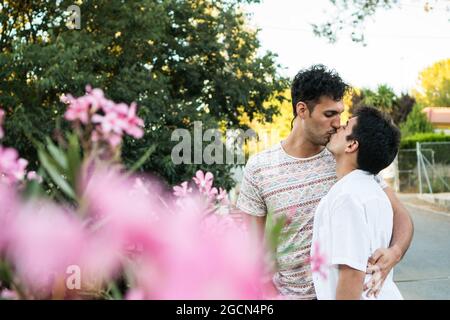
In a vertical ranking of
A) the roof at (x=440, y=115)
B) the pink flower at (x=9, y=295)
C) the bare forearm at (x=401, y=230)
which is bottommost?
the bare forearm at (x=401, y=230)

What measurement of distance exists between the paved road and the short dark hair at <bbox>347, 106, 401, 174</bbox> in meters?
4.74

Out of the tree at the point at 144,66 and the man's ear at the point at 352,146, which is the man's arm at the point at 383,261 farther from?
the tree at the point at 144,66

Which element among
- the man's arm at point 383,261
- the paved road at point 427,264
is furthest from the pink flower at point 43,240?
the paved road at point 427,264

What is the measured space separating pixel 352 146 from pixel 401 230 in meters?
0.28

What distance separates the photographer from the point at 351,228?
4.12ft

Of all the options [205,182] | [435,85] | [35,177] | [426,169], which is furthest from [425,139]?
[435,85]

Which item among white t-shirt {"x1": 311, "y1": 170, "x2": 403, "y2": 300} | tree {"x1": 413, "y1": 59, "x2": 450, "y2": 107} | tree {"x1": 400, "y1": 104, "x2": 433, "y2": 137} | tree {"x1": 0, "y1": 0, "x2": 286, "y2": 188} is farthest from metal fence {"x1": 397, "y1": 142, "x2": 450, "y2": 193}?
tree {"x1": 413, "y1": 59, "x2": 450, "y2": 107}

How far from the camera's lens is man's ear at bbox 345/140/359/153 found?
147 centimetres

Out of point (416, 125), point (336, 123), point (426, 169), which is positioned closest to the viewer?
point (336, 123)

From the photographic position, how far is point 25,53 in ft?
23.3

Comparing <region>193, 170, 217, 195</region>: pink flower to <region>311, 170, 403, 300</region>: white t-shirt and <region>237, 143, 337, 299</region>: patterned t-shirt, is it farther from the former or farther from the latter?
<region>237, 143, 337, 299</region>: patterned t-shirt

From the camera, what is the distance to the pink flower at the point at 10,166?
0.51m

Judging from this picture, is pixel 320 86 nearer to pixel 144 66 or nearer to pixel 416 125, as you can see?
pixel 144 66
